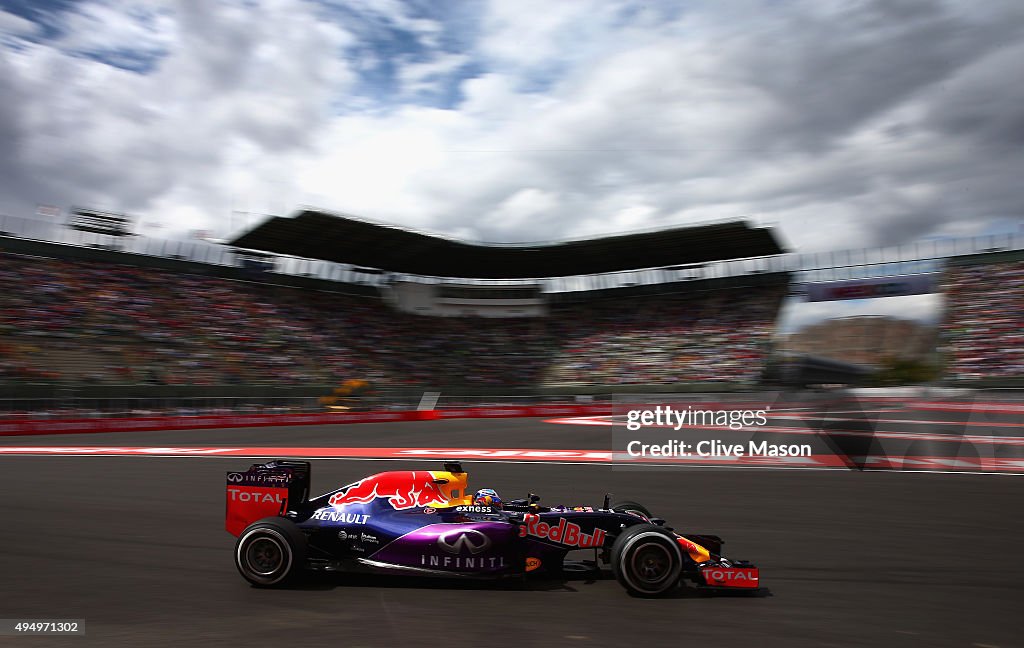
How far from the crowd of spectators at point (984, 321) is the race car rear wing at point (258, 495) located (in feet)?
85.0

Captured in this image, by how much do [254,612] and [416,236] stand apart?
31668 millimetres

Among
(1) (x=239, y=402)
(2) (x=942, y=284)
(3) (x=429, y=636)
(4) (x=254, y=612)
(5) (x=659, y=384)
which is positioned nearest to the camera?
(3) (x=429, y=636)

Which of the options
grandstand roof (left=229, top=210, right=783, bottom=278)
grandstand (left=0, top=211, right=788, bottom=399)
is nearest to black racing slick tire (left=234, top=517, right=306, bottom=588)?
grandstand (left=0, top=211, right=788, bottom=399)

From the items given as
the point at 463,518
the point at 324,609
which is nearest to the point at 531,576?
the point at 463,518

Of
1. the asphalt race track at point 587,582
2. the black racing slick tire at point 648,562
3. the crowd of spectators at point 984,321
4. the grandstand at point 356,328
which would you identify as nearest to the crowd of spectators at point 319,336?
the grandstand at point 356,328

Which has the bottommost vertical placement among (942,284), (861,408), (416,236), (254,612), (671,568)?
(254,612)

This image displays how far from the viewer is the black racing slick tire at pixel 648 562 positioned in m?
4.68

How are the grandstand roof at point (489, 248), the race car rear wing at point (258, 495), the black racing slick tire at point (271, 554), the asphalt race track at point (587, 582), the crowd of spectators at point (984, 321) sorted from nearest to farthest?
the asphalt race track at point (587, 582) < the black racing slick tire at point (271, 554) < the race car rear wing at point (258, 495) < the crowd of spectators at point (984, 321) < the grandstand roof at point (489, 248)

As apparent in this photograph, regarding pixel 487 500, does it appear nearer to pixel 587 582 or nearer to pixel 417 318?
pixel 587 582

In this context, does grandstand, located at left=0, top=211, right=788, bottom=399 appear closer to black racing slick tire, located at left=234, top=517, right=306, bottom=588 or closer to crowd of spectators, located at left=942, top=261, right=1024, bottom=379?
crowd of spectators, located at left=942, top=261, right=1024, bottom=379

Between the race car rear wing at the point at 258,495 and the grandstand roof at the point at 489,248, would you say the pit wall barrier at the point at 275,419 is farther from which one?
the race car rear wing at the point at 258,495

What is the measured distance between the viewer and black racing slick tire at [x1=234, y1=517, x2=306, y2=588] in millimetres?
4887

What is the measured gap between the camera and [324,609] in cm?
447

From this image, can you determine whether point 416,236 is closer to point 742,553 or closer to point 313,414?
point 313,414
